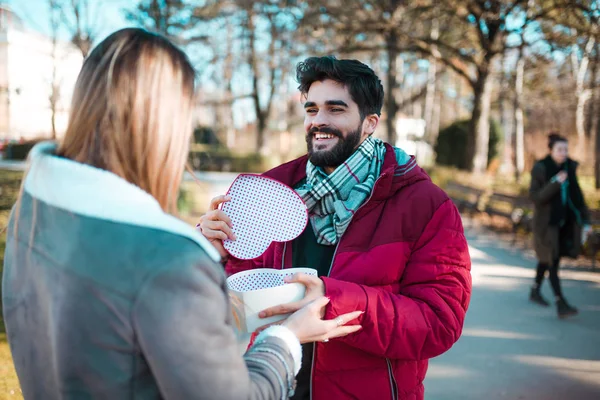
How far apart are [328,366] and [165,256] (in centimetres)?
102

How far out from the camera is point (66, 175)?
1051 millimetres

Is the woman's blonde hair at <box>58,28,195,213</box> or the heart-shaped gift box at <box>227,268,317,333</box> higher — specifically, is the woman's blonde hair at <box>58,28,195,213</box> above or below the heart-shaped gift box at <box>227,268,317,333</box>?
above

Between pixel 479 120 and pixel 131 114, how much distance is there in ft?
54.8

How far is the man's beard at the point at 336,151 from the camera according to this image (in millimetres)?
2168

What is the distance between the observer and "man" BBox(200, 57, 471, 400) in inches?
65.5

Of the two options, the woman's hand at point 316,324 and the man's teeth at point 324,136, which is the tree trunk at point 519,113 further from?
the woman's hand at point 316,324

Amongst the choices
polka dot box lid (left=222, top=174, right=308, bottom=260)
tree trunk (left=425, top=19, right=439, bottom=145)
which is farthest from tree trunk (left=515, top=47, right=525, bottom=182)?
polka dot box lid (left=222, top=174, right=308, bottom=260)

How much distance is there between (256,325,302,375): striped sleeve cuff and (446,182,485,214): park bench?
1153 cm

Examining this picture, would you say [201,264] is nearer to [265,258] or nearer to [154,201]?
[154,201]

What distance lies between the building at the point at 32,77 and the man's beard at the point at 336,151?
3.15 ft

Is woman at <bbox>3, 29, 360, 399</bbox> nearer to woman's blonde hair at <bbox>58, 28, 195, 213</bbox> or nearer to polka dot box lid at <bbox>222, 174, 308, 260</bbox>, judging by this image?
woman's blonde hair at <bbox>58, 28, 195, 213</bbox>

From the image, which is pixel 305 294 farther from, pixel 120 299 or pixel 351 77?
pixel 351 77

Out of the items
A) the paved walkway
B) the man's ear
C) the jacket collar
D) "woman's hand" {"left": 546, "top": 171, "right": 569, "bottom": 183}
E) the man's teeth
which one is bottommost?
the paved walkway

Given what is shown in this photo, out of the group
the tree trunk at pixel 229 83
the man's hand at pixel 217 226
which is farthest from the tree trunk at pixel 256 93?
the man's hand at pixel 217 226
